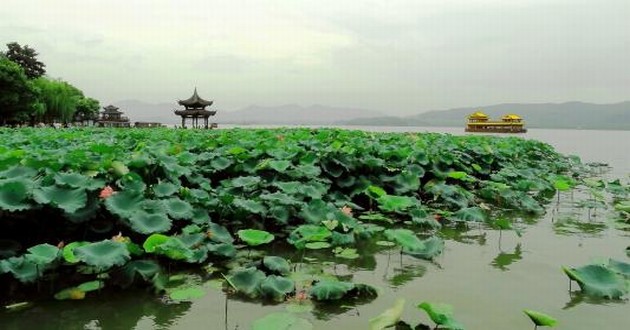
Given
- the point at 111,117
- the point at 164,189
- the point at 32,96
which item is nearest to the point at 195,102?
the point at 32,96

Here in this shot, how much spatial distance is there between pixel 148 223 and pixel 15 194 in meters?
0.83

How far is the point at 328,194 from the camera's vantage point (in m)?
5.56

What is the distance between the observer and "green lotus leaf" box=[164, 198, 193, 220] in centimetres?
367

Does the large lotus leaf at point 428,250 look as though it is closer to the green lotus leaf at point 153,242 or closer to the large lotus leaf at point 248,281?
the large lotus leaf at point 248,281

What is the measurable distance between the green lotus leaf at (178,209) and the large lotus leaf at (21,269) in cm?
105

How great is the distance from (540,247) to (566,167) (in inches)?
367

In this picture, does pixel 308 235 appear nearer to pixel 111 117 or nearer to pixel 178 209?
pixel 178 209

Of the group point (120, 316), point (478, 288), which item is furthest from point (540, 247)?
point (120, 316)

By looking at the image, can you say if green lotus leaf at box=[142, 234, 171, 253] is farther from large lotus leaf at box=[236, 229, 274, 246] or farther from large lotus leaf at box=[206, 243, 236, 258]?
large lotus leaf at box=[236, 229, 274, 246]

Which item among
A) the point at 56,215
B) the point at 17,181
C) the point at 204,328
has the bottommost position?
the point at 204,328

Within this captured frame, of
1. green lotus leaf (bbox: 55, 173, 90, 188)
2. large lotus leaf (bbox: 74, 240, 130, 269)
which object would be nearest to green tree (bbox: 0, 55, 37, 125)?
green lotus leaf (bbox: 55, 173, 90, 188)

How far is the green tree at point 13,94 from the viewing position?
3020 centimetres

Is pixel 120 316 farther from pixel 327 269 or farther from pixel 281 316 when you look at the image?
pixel 327 269

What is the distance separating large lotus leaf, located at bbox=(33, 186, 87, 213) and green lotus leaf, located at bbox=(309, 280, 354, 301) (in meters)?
1.65
